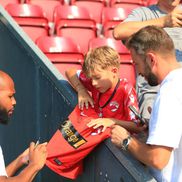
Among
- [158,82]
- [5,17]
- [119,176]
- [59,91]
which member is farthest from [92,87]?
[5,17]

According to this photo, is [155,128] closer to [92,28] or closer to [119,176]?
[119,176]

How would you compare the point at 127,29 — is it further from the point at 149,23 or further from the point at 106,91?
A: the point at 106,91

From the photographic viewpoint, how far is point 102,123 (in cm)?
320

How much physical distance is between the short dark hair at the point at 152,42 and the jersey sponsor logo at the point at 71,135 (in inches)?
31.3

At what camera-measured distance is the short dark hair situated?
2602mm

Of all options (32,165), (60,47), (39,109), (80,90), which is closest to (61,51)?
(60,47)

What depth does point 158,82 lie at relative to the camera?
2627mm

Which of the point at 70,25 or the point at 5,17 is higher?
the point at 5,17

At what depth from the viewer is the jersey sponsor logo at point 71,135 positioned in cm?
328

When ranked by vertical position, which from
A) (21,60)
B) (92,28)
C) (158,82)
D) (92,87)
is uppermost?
(158,82)

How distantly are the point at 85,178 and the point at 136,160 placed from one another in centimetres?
75

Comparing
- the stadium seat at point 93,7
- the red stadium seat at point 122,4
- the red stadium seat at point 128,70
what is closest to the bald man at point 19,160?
the red stadium seat at point 128,70

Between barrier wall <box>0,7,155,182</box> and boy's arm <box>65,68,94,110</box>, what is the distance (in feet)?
0.30

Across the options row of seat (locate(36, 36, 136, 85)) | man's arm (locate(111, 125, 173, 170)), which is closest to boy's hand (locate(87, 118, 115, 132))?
man's arm (locate(111, 125, 173, 170))
